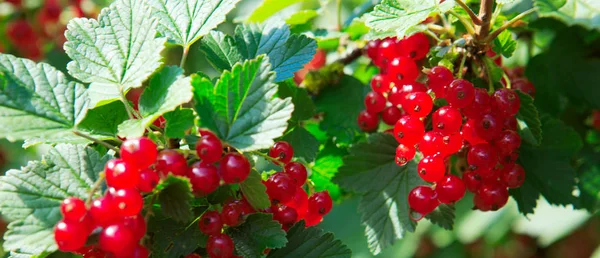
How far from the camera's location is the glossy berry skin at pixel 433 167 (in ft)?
4.03

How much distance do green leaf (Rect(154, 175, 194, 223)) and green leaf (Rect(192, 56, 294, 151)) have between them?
0.11 meters

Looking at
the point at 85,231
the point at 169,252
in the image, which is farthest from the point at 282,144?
the point at 85,231

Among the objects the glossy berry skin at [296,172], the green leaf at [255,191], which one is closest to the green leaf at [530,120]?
the glossy berry skin at [296,172]

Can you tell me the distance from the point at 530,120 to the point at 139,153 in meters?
0.85

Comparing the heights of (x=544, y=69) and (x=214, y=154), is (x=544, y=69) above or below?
below

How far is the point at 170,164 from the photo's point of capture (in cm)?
97

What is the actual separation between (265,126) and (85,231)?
329mm

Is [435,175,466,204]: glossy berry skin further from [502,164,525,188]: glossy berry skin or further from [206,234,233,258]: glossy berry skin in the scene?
[206,234,233,258]: glossy berry skin

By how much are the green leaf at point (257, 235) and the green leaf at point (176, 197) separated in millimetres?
143

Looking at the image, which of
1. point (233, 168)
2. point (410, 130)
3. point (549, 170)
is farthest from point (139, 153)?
point (549, 170)

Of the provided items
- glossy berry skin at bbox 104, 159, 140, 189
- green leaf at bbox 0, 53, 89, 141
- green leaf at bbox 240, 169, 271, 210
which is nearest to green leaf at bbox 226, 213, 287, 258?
green leaf at bbox 240, 169, 271, 210

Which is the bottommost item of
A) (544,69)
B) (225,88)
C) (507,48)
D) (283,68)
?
(544,69)

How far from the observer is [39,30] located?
315 cm

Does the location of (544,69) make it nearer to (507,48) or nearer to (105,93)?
(507,48)
